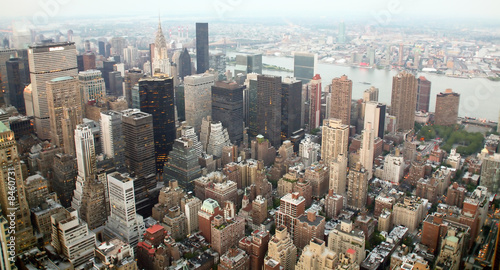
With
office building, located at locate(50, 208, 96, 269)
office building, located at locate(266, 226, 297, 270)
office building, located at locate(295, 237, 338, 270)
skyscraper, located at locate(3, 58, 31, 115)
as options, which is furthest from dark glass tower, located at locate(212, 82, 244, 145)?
office building, located at locate(295, 237, 338, 270)

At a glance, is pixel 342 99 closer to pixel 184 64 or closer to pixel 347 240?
pixel 347 240

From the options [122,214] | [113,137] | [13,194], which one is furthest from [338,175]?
[13,194]

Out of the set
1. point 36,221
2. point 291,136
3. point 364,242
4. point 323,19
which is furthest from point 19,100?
point 364,242

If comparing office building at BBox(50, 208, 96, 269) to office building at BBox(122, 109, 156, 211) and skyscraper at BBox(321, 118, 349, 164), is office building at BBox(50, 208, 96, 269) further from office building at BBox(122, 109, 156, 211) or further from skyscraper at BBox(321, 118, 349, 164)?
skyscraper at BBox(321, 118, 349, 164)

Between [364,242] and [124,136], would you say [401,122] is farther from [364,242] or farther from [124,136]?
[124,136]

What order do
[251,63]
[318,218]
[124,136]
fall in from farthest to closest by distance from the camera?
[251,63] → [124,136] → [318,218]
